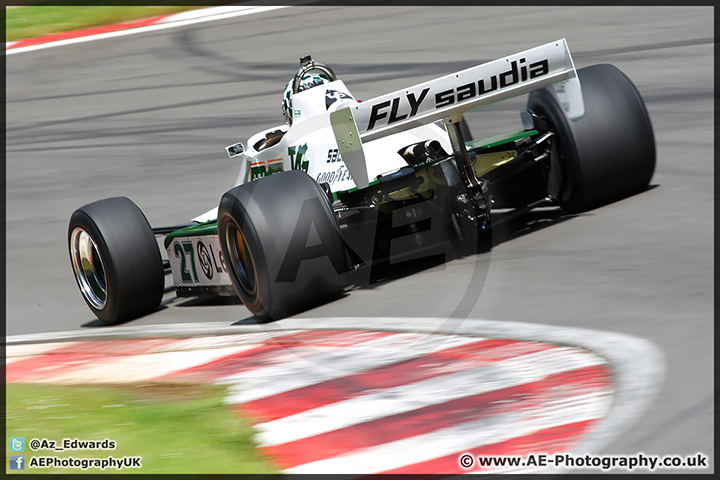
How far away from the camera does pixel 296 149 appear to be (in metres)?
7.67

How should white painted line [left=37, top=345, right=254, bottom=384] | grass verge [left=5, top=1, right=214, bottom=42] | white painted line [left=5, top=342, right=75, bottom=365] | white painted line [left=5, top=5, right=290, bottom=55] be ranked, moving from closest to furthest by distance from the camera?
white painted line [left=37, top=345, right=254, bottom=384] < white painted line [left=5, top=342, right=75, bottom=365] < white painted line [left=5, top=5, right=290, bottom=55] < grass verge [left=5, top=1, right=214, bottom=42]

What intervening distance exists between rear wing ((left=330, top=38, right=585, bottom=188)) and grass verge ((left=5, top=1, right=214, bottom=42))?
67.3 feet

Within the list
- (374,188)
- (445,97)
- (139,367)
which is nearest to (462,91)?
(445,97)

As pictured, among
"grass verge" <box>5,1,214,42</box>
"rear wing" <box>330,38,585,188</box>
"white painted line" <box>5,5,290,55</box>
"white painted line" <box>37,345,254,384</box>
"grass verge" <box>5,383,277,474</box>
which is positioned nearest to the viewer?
"grass verge" <box>5,383,277,474</box>

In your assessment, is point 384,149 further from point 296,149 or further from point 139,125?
point 139,125

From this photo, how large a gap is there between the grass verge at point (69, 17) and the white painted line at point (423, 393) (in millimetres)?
22280

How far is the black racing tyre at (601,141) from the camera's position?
23.0 ft

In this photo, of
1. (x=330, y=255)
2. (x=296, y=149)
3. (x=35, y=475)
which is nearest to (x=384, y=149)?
(x=296, y=149)

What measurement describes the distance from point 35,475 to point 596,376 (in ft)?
8.27

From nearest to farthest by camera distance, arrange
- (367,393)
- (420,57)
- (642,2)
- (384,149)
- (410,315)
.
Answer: (367,393)
(410,315)
(384,149)
(420,57)
(642,2)

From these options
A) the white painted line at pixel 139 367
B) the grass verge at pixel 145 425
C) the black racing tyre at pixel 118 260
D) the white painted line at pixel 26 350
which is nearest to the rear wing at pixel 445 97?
the white painted line at pixel 139 367

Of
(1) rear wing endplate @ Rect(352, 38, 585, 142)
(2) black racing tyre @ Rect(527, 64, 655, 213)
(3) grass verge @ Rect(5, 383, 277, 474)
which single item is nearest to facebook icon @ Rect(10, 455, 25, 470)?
(3) grass verge @ Rect(5, 383, 277, 474)

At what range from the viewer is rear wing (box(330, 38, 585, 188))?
19.5 ft

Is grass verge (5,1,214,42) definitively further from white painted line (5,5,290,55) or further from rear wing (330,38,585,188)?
rear wing (330,38,585,188)
